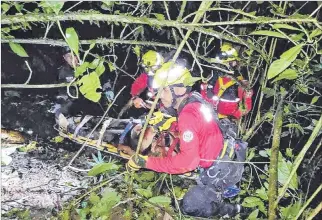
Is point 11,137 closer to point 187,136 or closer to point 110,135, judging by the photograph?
point 110,135

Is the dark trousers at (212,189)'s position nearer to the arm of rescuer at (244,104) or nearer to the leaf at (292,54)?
the arm of rescuer at (244,104)

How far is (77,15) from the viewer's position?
162 centimetres

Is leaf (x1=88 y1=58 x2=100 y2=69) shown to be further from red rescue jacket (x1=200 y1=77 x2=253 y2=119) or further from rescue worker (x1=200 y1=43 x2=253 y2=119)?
rescue worker (x1=200 y1=43 x2=253 y2=119)

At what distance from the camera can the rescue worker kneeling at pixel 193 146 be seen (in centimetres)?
319

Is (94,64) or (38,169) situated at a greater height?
(94,64)

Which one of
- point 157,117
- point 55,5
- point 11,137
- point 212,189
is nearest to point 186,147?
point 157,117

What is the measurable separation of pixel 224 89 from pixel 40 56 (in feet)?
12.8

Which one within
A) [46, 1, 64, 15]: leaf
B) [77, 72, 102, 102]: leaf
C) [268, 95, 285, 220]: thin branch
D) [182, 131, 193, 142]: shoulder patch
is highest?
[46, 1, 64, 15]: leaf

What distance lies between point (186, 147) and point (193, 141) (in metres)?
0.08

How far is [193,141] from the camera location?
3203mm

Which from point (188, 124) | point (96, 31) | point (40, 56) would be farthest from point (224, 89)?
point (40, 56)

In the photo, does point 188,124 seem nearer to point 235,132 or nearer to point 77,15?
point 235,132

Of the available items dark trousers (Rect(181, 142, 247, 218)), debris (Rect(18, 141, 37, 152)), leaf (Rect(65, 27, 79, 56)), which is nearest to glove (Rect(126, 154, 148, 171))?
dark trousers (Rect(181, 142, 247, 218))

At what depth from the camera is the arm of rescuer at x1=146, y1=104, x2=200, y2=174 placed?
3191 millimetres
